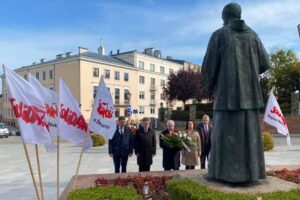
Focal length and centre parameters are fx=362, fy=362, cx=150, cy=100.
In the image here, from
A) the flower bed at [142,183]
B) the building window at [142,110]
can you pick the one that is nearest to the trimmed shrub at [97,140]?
the flower bed at [142,183]

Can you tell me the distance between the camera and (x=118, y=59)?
205 ft

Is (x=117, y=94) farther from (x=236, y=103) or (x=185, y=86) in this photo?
(x=236, y=103)

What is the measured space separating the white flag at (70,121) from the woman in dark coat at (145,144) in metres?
2.84

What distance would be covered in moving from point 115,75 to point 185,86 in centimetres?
1316

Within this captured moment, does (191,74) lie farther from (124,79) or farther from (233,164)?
(233,164)

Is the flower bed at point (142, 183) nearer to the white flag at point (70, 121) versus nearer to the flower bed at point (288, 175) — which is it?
the white flag at point (70, 121)

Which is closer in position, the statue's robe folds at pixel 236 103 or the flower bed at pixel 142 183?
the statue's robe folds at pixel 236 103

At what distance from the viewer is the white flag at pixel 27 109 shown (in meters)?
4.81

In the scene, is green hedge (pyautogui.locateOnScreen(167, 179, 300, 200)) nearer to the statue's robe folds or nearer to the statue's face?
the statue's robe folds

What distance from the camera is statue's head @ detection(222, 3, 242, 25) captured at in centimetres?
523

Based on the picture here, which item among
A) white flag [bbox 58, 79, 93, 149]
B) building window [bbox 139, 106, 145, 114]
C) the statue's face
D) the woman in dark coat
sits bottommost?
the woman in dark coat

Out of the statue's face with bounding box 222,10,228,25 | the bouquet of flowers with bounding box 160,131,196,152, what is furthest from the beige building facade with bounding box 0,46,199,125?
the statue's face with bounding box 222,10,228,25

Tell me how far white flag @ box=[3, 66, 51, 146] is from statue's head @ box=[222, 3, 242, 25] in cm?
297

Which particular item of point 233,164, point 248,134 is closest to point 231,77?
point 248,134
